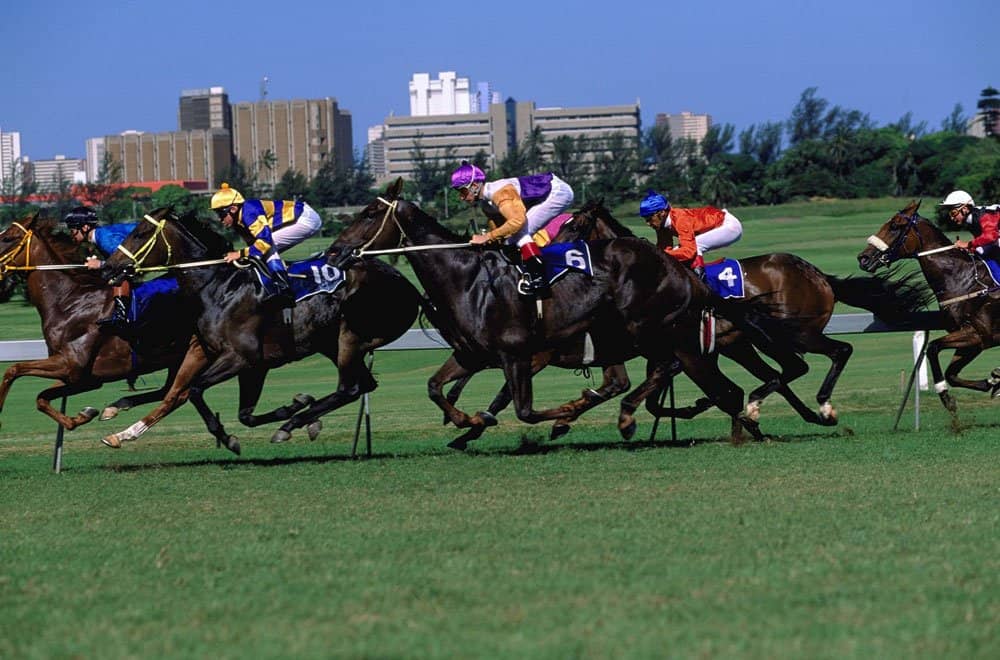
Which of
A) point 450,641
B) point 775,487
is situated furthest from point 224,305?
point 450,641

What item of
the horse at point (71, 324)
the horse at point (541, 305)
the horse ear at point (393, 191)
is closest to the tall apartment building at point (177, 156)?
the horse at point (71, 324)

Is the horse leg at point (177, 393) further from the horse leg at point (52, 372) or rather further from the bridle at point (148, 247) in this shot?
the bridle at point (148, 247)

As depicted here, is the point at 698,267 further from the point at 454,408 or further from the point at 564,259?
the point at 454,408

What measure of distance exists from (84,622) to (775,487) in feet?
13.8

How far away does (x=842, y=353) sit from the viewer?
12.3m

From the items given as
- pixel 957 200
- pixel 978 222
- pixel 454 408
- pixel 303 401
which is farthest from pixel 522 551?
pixel 957 200

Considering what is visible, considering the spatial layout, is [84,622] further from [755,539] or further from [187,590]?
[755,539]

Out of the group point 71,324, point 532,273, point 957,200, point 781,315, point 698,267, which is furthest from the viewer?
point 957,200

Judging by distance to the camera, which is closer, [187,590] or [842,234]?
[187,590]

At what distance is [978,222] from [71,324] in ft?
23.8

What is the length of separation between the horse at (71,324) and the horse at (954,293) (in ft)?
18.6

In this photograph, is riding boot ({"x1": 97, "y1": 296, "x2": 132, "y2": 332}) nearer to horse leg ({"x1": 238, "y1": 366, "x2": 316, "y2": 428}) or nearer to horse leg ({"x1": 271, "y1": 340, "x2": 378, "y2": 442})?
horse leg ({"x1": 238, "y1": 366, "x2": 316, "y2": 428})

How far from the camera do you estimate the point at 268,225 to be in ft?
37.0

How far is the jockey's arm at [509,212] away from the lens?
1062cm
